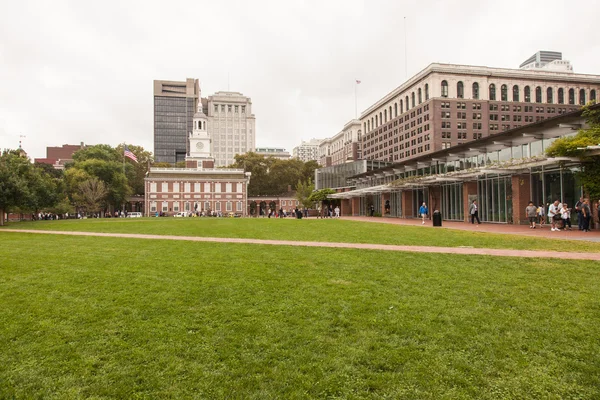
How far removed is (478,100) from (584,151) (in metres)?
67.7

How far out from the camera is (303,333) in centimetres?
418

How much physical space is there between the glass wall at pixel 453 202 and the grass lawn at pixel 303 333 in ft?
72.8

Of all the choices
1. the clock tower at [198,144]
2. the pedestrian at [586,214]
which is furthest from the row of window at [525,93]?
the pedestrian at [586,214]

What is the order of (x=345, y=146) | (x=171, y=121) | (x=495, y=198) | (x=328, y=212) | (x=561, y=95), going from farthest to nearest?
(x=171, y=121) < (x=345, y=146) < (x=561, y=95) < (x=328, y=212) < (x=495, y=198)

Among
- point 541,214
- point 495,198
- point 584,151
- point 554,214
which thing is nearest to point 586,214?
point 554,214

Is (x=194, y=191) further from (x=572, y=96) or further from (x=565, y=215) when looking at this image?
(x=572, y=96)

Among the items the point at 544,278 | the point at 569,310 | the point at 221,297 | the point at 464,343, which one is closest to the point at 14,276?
the point at 221,297

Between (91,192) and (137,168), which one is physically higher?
(137,168)

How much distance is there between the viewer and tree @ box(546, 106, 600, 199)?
15.8 m

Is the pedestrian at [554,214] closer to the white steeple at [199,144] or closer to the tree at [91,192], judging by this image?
the tree at [91,192]

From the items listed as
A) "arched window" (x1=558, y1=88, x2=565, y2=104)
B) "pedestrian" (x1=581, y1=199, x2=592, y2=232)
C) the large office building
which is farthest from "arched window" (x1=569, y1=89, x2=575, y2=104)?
the large office building

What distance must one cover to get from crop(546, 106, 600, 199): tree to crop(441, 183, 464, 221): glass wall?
10.8 meters

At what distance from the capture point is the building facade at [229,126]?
505 ft

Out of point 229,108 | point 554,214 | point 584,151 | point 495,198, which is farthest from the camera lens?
point 229,108
